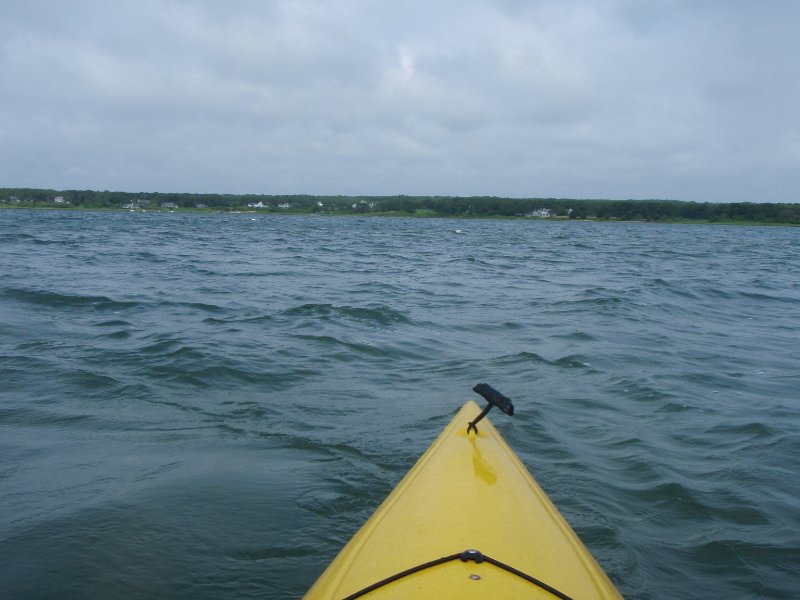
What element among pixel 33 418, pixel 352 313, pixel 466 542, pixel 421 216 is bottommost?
pixel 33 418

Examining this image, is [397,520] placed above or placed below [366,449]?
above

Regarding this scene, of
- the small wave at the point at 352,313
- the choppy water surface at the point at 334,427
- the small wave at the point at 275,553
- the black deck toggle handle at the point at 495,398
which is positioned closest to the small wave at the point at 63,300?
the choppy water surface at the point at 334,427

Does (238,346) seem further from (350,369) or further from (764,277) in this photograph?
(764,277)

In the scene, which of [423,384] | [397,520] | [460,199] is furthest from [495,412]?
[460,199]

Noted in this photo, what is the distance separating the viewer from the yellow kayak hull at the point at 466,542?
8.71 feet

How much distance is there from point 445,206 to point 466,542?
118m

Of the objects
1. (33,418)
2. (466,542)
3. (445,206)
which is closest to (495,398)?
(466,542)

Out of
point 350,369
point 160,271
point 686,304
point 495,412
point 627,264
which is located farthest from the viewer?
point 627,264

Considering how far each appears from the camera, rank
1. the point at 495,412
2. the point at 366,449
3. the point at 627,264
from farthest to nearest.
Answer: the point at 627,264, the point at 495,412, the point at 366,449

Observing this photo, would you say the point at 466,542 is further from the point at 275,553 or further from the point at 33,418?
the point at 33,418

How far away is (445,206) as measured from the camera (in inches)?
4688

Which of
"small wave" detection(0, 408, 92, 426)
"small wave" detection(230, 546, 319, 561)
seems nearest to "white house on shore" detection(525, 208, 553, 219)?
"small wave" detection(0, 408, 92, 426)

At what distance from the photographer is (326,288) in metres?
15.9

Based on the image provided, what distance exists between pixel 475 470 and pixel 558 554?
3.01 feet
